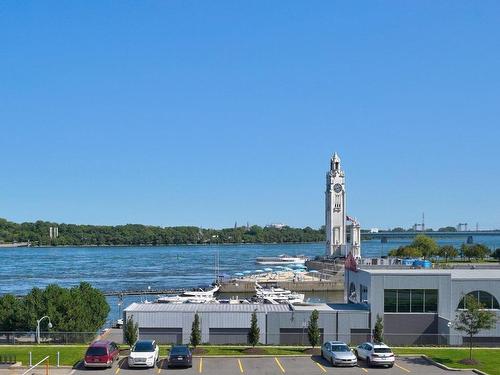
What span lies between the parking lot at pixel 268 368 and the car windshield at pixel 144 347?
92cm

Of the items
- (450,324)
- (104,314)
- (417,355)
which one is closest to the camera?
(417,355)

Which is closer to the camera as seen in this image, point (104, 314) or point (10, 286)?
point (104, 314)

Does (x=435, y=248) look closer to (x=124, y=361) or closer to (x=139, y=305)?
(x=139, y=305)

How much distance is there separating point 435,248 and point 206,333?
399 ft

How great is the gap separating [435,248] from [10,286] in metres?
90.0

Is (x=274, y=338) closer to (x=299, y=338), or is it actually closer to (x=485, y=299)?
(x=299, y=338)

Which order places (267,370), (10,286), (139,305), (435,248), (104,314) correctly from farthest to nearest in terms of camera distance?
(435,248), (10,286), (104,314), (139,305), (267,370)

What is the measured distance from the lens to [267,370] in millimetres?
34188

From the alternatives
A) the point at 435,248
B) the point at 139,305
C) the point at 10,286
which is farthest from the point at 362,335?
the point at 435,248

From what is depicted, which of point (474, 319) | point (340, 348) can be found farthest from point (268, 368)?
point (474, 319)

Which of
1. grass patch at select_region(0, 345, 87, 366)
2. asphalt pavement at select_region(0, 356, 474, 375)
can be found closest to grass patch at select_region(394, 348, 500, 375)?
asphalt pavement at select_region(0, 356, 474, 375)

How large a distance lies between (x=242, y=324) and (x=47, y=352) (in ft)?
40.1

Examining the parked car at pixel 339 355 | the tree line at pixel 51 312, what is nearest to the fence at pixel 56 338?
the tree line at pixel 51 312

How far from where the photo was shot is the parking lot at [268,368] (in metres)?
33.5
